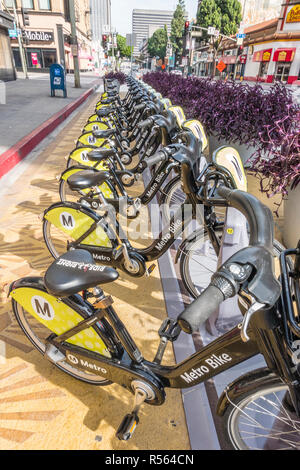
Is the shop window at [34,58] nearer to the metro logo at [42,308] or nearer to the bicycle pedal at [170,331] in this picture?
the metro logo at [42,308]

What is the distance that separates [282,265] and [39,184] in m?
4.77

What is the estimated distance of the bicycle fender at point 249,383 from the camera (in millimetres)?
1279

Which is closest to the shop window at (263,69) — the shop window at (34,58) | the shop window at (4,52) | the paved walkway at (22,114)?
the shop window at (34,58)

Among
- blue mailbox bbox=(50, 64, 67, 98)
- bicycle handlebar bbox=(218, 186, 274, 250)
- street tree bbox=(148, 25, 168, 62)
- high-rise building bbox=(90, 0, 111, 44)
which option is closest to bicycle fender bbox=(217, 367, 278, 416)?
bicycle handlebar bbox=(218, 186, 274, 250)


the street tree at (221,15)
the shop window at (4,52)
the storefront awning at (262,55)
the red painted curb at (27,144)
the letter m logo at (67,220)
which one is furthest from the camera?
the street tree at (221,15)

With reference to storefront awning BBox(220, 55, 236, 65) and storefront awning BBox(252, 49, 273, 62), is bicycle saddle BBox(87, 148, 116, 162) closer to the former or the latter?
storefront awning BBox(252, 49, 273, 62)

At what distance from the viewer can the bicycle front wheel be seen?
1.49 m

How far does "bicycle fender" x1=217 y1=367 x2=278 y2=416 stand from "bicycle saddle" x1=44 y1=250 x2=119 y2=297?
725 mm

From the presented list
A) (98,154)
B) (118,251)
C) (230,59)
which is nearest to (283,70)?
(230,59)

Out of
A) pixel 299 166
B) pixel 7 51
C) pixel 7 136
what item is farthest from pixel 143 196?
pixel 7 51

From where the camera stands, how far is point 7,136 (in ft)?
23.8

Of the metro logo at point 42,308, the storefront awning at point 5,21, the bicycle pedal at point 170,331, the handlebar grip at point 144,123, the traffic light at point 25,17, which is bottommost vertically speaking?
the metro logo at point 42,308

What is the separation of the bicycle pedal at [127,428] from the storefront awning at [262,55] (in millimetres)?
38198

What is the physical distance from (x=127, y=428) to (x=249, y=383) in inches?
29.3
